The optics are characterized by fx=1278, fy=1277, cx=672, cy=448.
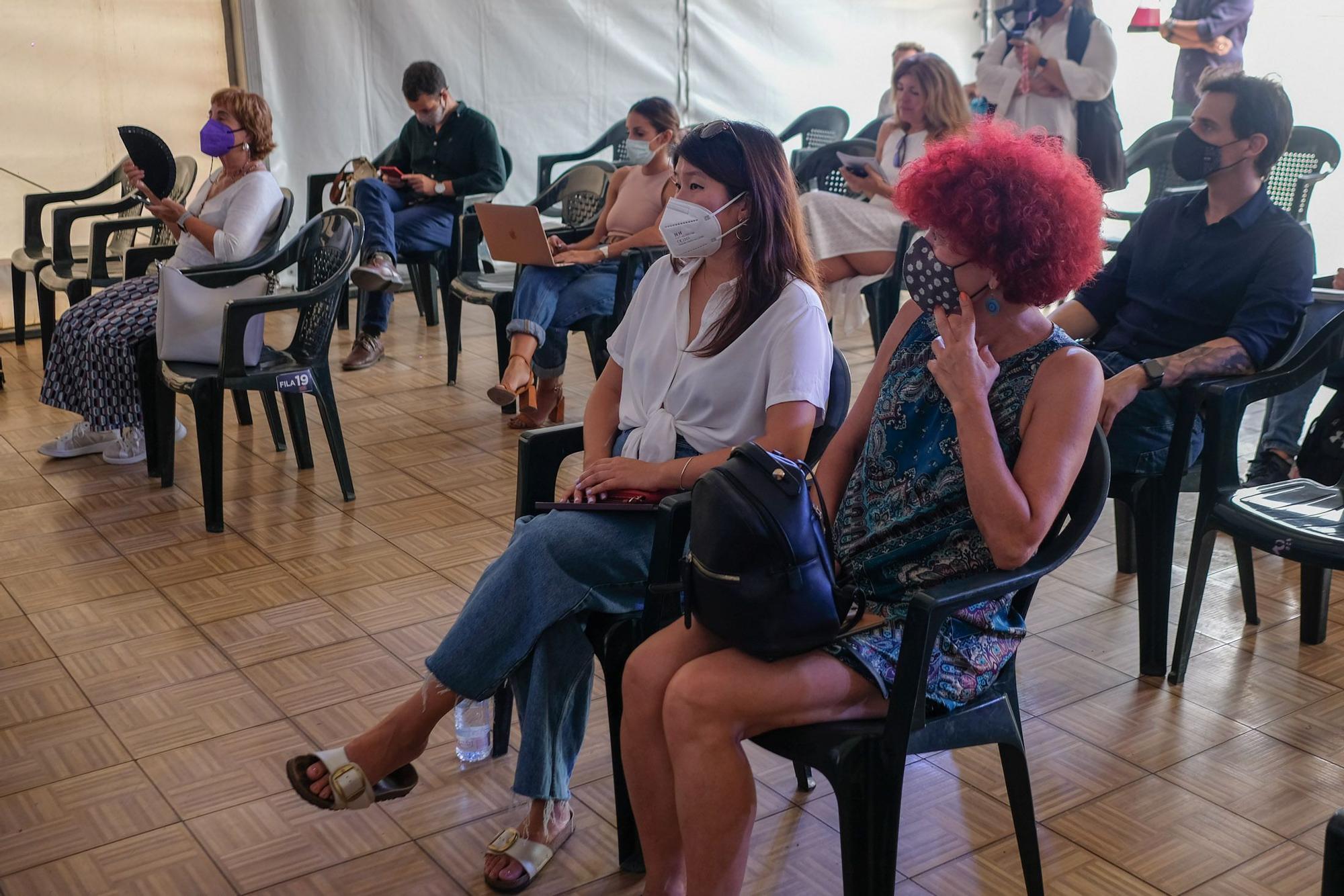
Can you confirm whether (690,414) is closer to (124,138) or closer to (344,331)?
(124,138)

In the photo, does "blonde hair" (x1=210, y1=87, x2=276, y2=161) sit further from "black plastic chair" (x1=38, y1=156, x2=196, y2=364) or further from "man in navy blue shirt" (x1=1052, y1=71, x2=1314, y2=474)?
"man in navy blue shirt" (x1=1052, y1=71, x2=1314, y2=474)

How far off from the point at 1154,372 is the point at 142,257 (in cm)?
363

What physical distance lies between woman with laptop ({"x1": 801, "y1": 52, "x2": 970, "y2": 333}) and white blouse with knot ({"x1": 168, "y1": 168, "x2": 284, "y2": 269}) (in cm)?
Result: 201

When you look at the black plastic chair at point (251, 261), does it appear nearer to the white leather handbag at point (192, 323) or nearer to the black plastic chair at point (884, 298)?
the white leather handbag at point (192, 323)

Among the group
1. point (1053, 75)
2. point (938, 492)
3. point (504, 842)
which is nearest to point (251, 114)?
point (504, 842)

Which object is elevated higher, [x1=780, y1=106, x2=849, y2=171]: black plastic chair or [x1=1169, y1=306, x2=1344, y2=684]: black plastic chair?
[x1=780, y1=106, x2=849, y2=171]: black plastic chair

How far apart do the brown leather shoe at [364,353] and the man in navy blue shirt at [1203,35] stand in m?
3.80

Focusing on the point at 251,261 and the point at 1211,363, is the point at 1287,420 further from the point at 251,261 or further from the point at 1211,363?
the point at 251,261

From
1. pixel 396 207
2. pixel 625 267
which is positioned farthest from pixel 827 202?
pixel 396 207

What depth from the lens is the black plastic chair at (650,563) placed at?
6.55 feet

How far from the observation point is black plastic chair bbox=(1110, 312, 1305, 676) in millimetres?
2738

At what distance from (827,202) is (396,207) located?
7.03ft

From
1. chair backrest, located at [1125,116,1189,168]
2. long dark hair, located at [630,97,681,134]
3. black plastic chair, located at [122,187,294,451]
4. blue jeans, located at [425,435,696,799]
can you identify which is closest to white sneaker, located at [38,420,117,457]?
black plastic chair, located at [122,187,294,451]

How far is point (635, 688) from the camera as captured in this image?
186cm
